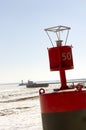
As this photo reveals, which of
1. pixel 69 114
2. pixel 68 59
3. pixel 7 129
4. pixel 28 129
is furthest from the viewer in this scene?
pixel 7 129

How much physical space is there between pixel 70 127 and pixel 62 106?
0.35 meters

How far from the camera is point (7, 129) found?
1081 cm

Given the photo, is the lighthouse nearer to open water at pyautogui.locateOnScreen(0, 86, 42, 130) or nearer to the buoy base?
the buoy base

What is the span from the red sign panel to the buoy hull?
0.57 metres

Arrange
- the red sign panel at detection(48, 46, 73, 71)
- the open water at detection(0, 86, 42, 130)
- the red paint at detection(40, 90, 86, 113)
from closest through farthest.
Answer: the red paint at detection(40, 90, 86, 113) → the red sign panel at detection(48, 46, 73, 71) → the open water at detection(0, 86, 42, 130)

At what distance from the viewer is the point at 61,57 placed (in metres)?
5.88

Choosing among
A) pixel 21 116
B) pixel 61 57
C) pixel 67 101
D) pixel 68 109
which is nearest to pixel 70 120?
pixel 68 109

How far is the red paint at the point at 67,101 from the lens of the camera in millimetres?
5465

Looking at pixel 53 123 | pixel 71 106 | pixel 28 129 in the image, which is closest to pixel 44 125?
pixel 53 123

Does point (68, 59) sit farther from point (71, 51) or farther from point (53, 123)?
point (53, 123)

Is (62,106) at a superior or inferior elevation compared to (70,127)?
superior

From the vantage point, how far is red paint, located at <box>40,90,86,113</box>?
546 cm

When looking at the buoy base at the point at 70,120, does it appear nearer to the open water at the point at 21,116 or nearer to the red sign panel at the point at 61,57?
the red sign panel at the point at 61,57

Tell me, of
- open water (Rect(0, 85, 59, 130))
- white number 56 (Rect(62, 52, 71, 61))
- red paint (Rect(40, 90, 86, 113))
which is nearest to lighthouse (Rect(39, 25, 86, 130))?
red paint (Rect(40, 90, 86, 113))
